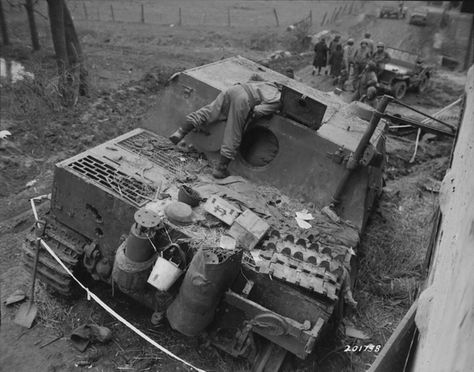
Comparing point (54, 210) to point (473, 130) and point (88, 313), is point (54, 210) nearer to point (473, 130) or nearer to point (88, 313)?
point (88, 313)

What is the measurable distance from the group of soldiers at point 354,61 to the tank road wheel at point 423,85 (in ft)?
5.39

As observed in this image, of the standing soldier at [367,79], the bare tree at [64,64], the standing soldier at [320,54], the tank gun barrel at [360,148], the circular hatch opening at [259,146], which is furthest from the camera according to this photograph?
the standing soldier at [320,54]

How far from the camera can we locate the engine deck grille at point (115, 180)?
573 cm

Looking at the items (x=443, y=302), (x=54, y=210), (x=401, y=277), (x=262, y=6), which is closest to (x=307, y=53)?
(x=262, y=6)

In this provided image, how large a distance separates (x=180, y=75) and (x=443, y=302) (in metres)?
4.99

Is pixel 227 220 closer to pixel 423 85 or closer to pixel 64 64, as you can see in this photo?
pixel 64 64

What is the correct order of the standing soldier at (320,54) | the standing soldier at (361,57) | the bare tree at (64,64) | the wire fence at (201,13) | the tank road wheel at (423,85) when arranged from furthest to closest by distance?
the wire fence at (201,13) → the tank road wheel at (423,85) → the standing soldier at (320,54) → the standing soldier at (361,57) → the bare tree at (64,64)

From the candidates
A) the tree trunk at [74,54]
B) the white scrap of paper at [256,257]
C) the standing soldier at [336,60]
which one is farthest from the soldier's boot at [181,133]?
the standing soldier at [336,60]

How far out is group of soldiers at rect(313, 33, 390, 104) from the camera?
1541 cm

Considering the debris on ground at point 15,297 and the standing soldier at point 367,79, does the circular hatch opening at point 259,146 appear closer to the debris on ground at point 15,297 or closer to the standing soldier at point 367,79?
the debris on ground at point 15,297

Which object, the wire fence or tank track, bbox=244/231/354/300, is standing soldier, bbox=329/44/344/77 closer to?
the wire fence

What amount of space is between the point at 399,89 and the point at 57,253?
14.1 m

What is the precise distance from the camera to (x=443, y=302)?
2904 mm

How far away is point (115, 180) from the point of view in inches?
233
